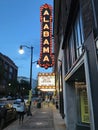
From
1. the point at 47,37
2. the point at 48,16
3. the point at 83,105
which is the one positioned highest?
the point at 48,16

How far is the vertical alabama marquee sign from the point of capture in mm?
21000

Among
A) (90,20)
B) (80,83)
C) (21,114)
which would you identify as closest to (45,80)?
(21,114)

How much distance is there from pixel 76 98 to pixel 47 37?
499 inches

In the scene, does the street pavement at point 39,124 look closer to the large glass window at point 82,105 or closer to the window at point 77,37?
the large glass window at point 82,105

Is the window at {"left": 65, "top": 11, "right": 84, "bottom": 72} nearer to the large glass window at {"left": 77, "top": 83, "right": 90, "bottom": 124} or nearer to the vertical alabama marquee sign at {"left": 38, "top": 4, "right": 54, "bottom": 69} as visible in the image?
the large glass window at {"left": 77, "top": 83, "right": 90, "bottom": 124}

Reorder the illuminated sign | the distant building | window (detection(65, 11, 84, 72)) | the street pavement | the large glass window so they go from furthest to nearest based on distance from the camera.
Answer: the distant building, the illuminated sign, the street pavement, the large glass window, window (detection(65, 11, 84, 72))

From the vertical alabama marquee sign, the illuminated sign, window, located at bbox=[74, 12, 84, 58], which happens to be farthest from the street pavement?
the vertical alabama marquee sign

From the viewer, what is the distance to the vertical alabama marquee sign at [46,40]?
21.0 m

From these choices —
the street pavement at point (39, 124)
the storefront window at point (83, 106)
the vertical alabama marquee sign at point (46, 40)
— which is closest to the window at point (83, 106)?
the storefront window at point (83, 106)

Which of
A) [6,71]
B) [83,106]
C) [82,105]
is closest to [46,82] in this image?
[82,105]

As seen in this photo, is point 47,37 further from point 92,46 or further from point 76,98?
point 92,46

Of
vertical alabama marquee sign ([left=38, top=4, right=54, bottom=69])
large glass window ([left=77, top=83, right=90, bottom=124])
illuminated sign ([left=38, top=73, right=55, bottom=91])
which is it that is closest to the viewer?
large glass window ([left=77, top=83, right=90, bottom=124])

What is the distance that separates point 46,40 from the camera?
2172cm

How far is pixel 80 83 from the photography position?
10.3 meters
